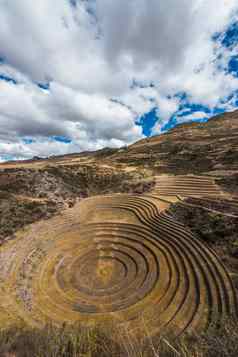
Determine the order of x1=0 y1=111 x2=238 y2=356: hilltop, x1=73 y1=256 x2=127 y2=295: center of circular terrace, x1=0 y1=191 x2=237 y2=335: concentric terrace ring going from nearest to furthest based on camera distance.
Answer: x1=0 y1=191 x2=237 y2=335: concentric terrace ring → x1=0 y1=111 x2=238 y2=356: hilltop → x1=73 y1=256 x2=127 y2=295: center of circular terrace

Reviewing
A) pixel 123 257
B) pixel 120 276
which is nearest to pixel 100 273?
pixel 120 276

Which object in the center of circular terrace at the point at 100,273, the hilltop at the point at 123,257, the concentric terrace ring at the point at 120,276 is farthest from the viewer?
the center of circular terrace at the point at 100,273

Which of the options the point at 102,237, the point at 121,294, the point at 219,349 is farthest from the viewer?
the point at 102,237

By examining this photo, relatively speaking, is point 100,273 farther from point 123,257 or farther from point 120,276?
point 123,257

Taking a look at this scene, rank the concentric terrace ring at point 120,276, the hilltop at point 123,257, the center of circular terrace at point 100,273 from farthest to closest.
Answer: the center of circular terrace at point 100,273 → the hilltop at point 123,257 → the concentric terrace ring at point 120,276

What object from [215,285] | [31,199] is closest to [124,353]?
[215,285]

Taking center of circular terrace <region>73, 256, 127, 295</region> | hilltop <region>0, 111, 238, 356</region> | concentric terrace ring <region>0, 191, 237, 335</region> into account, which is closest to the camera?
concentric terrace ring <region>0, 191, 237, 335</region>

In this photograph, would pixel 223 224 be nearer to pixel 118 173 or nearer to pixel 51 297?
pixel 51 297

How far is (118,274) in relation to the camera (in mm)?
12125

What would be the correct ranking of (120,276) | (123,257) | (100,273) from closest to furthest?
(120,276) → (100,273) → (123,257)

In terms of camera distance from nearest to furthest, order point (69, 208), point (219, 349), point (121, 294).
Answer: point (219, 349) < point (121, 294) < point (69, 208)

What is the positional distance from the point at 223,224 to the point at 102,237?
10757 mm

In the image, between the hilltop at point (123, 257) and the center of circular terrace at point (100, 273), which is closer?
the hilltop at point (123, 257)

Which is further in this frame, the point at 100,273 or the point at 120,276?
→ the point at 100,273
